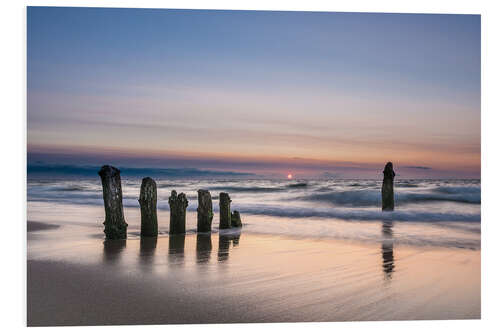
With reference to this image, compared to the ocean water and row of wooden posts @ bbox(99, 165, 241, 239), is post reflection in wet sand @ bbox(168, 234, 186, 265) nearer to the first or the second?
row of wooden posts @ bbox(99, 165, 241, 239)

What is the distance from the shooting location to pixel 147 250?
6359mm

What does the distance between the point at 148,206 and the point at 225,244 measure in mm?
1341

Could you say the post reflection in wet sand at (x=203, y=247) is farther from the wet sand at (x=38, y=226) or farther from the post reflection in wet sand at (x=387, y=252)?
the wet sand at (x=38, y=226)

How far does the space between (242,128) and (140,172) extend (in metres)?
2.14

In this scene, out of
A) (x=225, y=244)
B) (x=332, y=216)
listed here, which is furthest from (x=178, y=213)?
(x=332, y=216)

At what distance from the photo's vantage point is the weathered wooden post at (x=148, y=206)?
7090 mm

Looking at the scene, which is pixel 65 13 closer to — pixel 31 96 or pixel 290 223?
pixel 31 96

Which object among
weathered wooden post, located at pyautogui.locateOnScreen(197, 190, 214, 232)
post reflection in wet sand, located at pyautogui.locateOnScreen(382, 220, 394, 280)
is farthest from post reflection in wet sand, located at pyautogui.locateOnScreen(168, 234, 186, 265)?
post reflection in wet sand, located at pyautogui.locateOnScreen(382, 220, 394, 280)

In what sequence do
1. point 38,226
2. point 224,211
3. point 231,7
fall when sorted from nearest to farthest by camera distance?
1. point 231,7
2. point 224,211
3. point 38,226

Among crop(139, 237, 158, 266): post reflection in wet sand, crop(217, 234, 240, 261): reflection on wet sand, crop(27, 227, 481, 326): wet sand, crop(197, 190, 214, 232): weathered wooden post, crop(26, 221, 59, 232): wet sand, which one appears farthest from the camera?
crop(26, 221, 59, 232): wet sand

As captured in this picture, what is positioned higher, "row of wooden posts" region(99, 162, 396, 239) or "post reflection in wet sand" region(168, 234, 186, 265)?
"row of wooden posts" region(99, 162, 396, 239)

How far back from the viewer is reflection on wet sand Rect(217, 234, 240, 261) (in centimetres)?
612

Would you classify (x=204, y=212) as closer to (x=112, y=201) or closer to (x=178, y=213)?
(x=178, y=213)

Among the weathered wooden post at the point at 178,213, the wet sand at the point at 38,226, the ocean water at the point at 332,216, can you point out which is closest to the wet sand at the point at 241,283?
the weathered wooden post at the point at 178,213
